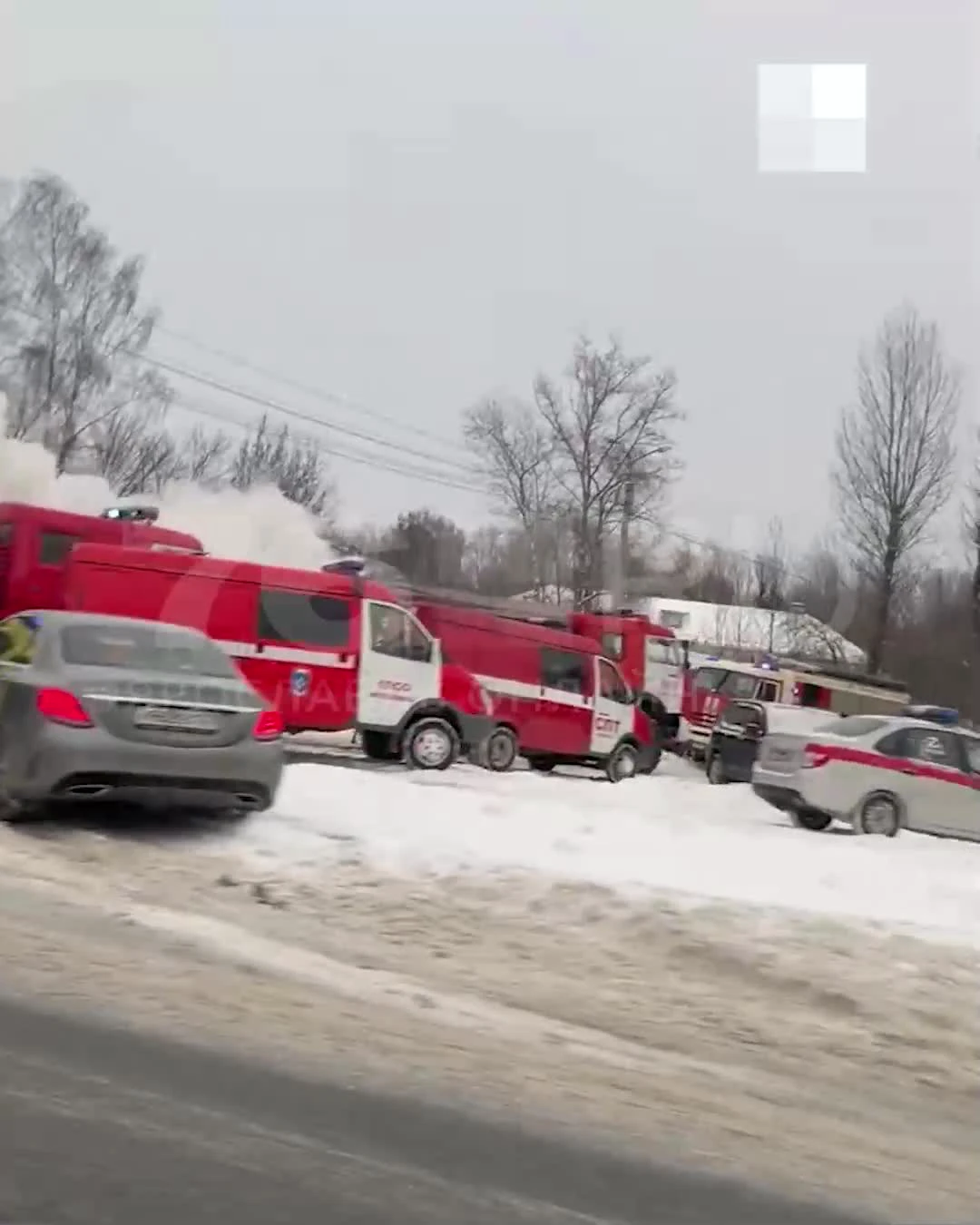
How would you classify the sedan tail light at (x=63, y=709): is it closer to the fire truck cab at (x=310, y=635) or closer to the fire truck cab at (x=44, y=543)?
the fire truck cab at (x=310, y=635)

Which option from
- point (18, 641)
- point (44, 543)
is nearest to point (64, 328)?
point (44, 543)

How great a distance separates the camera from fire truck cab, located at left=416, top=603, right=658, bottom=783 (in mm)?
17031

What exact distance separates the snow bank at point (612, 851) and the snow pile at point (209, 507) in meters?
13.0

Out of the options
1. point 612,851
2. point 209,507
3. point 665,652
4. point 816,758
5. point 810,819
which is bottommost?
point 810,819

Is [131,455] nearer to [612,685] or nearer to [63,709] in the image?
[612,685]

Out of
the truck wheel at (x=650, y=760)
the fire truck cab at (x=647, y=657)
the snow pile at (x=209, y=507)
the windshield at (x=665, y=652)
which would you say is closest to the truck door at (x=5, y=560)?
the snow pile at (x=209, y=507)

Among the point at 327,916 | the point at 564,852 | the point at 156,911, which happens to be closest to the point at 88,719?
the point at 156,911

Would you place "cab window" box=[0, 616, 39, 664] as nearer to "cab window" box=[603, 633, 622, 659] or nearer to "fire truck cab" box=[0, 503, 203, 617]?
"fire truck cab" box=[0, 503, 203, 617]

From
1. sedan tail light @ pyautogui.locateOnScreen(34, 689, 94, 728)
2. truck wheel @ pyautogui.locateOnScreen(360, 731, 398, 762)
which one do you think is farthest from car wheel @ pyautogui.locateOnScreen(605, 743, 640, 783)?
sedan tail light @ pyautogui.locateOnScreen(34, 689, 94, 728)

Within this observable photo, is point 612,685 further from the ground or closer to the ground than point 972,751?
further from the ground

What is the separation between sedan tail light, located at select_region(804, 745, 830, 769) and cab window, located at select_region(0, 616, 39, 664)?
7271mm

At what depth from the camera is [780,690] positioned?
25.9 metres

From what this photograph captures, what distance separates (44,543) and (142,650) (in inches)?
331

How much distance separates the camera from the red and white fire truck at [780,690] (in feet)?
78.9
